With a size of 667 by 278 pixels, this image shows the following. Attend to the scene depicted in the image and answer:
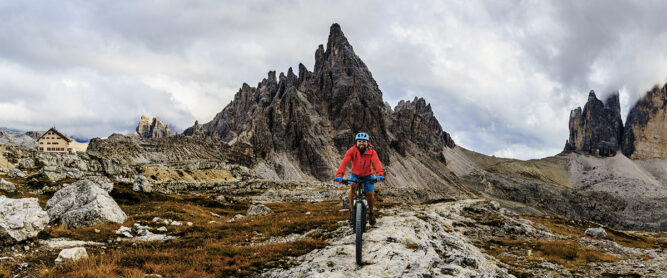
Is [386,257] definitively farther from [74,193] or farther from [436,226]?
[74,193]

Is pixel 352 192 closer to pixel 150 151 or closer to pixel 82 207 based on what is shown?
pixel 82 207

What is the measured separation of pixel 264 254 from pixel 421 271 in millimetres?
6066

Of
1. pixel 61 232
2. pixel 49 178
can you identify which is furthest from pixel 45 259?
pixel 49 178

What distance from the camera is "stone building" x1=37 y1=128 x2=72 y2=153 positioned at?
16400 centimetres

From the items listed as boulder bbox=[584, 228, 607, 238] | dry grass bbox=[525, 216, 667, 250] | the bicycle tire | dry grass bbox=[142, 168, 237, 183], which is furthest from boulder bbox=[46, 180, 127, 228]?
dry grass bbox=[142, 168, 237, 183]

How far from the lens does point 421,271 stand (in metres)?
9.43

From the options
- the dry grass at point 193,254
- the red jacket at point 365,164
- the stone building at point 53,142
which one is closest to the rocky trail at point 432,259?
the dry grass at point 193,254

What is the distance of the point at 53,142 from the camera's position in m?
166

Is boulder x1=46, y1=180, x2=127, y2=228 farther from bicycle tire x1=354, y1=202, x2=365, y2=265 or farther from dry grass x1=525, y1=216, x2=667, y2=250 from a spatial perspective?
dry grass x1=525, y1=216, x2=667, y2=250

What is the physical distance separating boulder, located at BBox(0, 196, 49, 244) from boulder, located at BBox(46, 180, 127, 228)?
18.8ft

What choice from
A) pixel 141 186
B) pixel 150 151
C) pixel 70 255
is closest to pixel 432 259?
pixel 70 255

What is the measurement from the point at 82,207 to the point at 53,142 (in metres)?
202

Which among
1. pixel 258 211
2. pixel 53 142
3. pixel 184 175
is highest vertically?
pixel 53 142

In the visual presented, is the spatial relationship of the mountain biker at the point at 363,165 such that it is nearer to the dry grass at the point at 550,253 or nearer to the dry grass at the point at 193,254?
the dry grass at the point at 193,254
